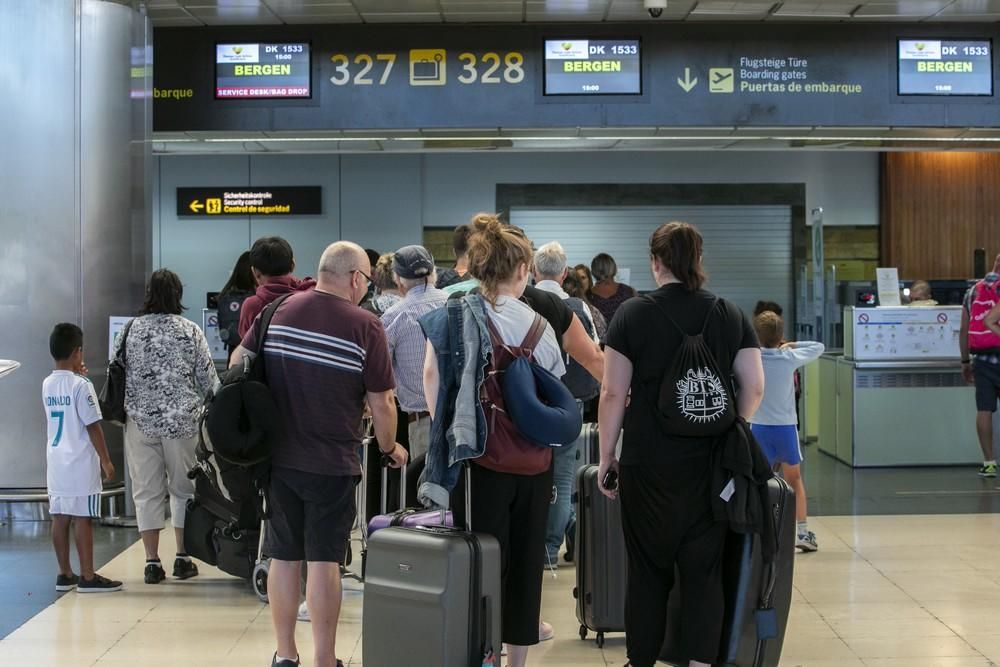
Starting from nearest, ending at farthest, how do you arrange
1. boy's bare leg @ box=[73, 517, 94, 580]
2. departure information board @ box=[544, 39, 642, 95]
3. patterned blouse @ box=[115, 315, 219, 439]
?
boy's bare leg @ box=[73, 517, 94, 580]
patterned blouse @ box=[115, 315, 219, 439]
departure information board @ box=[544, 39, 642, 95]

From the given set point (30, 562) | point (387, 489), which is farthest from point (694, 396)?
point (30, 562)

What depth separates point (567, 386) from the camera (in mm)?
5234

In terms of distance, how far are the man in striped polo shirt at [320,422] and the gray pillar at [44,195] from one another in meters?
3.76

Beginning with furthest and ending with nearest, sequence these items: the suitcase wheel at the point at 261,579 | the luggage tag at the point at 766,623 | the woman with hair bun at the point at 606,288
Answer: the woman with hair bun at the point at 606,288
the suitcase wheel at the point at 261,579
the luggage tag at the point at 766,623

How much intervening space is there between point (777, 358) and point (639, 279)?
7752 mm

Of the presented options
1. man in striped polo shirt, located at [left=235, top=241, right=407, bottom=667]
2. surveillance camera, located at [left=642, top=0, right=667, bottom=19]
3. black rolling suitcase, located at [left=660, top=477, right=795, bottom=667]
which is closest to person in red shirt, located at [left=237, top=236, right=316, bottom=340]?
man in striped polo shirt, located at [left=235, top=241, right=407, bottom=667]

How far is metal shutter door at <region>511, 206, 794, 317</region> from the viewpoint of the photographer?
13.6 m

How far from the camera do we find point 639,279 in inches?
537

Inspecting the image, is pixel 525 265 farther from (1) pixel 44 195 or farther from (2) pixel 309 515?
(1) pixel 44 195

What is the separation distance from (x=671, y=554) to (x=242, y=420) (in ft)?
4.59

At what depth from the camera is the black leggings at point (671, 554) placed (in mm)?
3520

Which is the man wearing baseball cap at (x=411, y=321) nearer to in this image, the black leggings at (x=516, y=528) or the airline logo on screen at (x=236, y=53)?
the black leggings at (x=516, y=528)

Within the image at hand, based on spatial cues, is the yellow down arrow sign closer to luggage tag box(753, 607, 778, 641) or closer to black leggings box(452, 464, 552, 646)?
black leggings box(452, 464, 552, 646)

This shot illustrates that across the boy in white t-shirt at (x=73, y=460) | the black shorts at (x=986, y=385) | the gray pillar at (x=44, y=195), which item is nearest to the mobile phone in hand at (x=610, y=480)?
the boy in white t-shirt at (x=73, y=460)
